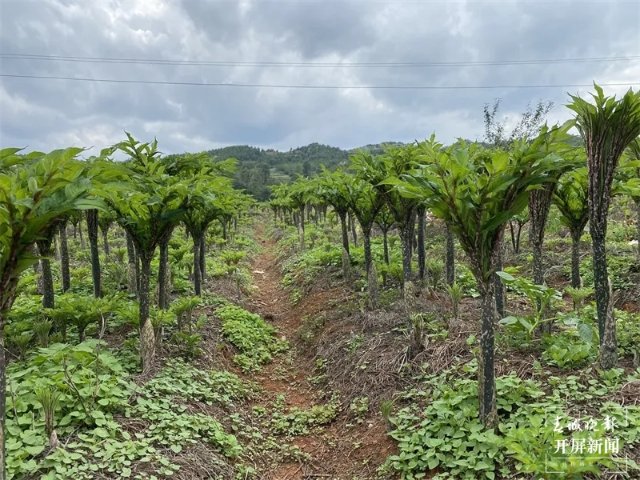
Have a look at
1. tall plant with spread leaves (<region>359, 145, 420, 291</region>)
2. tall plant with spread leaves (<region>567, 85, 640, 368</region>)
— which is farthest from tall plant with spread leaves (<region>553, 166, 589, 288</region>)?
tall plant with spread leaves (<region>359, 145, 420, 291</region>)

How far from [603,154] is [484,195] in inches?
64.9

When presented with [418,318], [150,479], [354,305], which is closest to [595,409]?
[418,318]

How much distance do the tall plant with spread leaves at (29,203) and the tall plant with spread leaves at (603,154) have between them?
4.26 metres

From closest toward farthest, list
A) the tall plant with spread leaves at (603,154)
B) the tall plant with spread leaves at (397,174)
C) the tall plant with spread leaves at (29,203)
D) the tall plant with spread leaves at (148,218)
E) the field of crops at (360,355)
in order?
the tall plant with spread leaves at (29,203) → the field of crops at (360,355) → the tall plant with spread leaves at (603,154) → the tall plant with spread leaves at (148,218) → the tall plant with spread leaves at (397,174)

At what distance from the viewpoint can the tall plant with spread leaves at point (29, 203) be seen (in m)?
2.51

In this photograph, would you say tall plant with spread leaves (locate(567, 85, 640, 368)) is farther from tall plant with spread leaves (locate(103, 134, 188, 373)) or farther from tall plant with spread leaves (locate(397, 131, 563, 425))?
tall plant with spread leaves (locate(103, 134, 188, 373))

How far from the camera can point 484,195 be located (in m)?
3.39

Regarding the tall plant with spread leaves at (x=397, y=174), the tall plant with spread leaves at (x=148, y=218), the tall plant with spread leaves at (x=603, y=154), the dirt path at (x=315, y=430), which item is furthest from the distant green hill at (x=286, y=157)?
the tall plant with spread leaves at (x=603, y=154)

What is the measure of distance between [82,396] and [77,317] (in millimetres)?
1727

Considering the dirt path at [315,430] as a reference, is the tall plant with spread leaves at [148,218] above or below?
above

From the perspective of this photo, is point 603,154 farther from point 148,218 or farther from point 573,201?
point 148,218

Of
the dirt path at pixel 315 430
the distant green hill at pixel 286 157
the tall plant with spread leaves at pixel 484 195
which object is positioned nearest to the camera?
the tall plant with spread leaves at pixel 484 195

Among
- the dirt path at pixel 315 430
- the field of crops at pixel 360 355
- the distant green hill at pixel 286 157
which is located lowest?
the dirt path at pixel 315 430

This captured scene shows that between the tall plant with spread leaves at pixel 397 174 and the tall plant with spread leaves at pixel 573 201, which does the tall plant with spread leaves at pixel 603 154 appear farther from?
the tall plant with spread leaves at pixel 397 174
